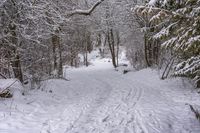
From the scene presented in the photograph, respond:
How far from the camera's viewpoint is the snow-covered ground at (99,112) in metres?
7.83

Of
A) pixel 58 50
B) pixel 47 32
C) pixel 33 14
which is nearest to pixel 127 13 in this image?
pixel 58 50

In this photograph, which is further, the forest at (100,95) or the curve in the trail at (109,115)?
the curve in the trail at (109,115)

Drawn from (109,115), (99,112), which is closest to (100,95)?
(99,112)

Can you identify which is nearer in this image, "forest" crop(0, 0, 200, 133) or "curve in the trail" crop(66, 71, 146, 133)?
"forest" crop(0, 0, 200, 133)

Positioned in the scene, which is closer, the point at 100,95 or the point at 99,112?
the point at 99,112

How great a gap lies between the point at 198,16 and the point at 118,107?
5.26m

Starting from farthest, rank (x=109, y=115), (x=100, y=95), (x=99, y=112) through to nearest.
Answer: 1. (x=100, y=95)
2. (x=99, y=112)
3. (x=109, y=115)

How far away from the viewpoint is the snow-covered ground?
783 centimetres

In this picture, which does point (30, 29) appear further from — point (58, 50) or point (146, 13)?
point (58, 50)

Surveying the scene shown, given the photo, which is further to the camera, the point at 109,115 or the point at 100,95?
the point at 100,95

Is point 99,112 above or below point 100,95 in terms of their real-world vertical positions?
above

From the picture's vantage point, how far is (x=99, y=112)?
973 cm

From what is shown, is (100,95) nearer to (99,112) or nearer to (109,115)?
(99,112)

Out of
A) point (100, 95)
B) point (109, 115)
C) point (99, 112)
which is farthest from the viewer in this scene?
point (100, 95)
